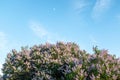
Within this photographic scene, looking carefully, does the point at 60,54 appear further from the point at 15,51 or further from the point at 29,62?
the point at 15,51

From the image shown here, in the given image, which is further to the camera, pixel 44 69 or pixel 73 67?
pixel 44 69

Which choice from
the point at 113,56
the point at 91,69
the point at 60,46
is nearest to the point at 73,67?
the point at 91,69

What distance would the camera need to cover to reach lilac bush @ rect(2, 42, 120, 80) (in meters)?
18.3

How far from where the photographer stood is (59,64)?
22844mm

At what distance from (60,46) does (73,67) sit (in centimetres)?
725

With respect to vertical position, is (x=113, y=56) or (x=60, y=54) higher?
(x=60, y=54)

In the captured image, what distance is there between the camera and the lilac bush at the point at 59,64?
18312 millimetres

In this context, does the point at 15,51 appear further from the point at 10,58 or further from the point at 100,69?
the point at 100,69

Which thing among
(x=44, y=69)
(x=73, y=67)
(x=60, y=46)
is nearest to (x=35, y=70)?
(x=44, y=69)

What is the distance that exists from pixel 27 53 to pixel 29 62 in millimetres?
1163

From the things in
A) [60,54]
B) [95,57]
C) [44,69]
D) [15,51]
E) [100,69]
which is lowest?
[100,69]

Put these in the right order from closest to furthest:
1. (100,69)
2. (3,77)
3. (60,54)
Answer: (100,69)
(60,54)
(3,77)

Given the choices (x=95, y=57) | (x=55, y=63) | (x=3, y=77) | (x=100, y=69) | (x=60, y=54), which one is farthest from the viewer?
(x=3, y=77)

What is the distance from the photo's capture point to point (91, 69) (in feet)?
61.7
